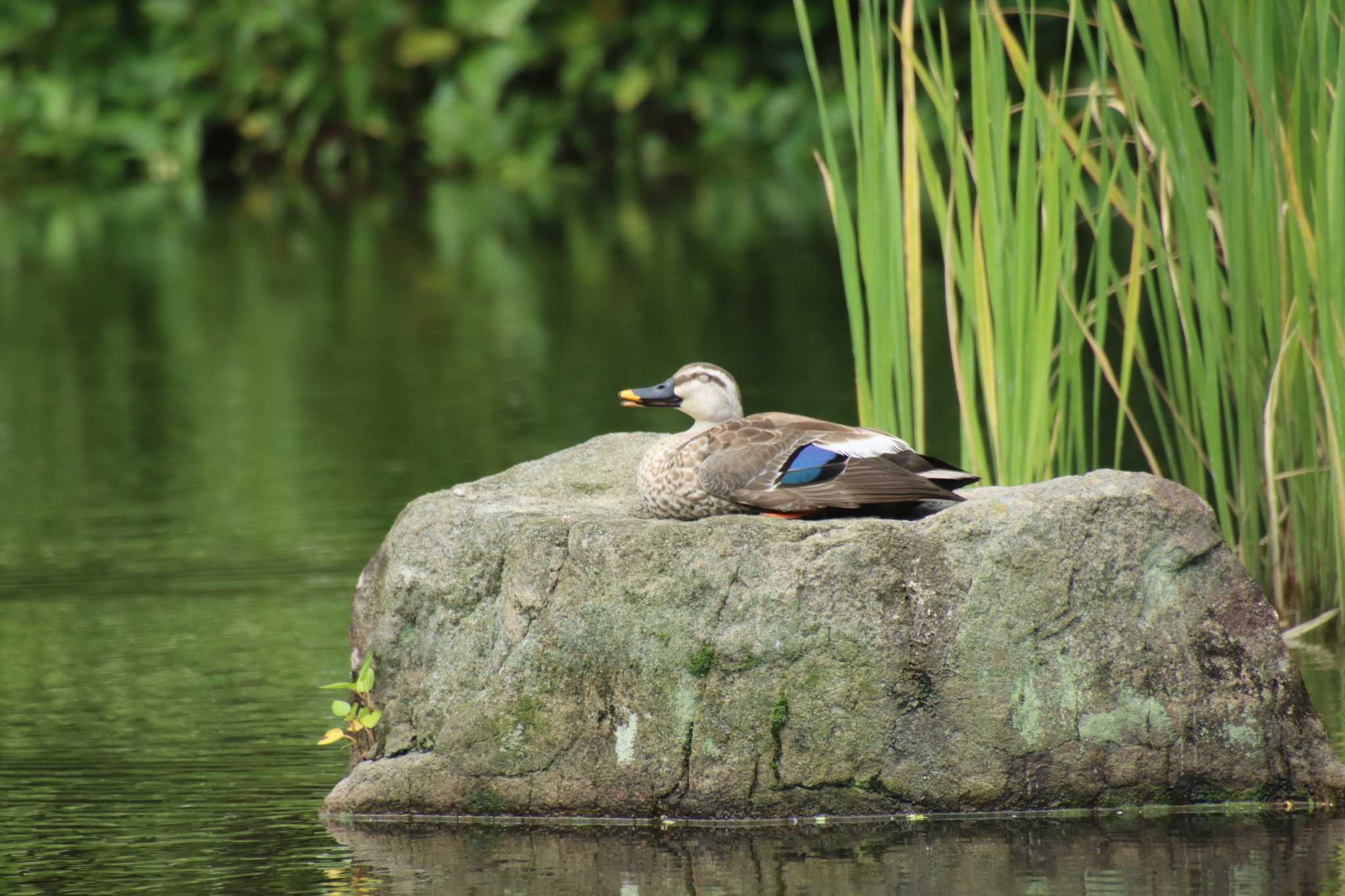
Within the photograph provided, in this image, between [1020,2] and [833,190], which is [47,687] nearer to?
[833,190]

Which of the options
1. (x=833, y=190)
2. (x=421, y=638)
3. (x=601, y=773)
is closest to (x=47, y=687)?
(x=421, y=638)

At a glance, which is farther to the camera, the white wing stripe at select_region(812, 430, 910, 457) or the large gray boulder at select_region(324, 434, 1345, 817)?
the white wing stripe at select_region(812, 430, 910, 457)

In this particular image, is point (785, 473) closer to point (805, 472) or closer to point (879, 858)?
point (805, 472)

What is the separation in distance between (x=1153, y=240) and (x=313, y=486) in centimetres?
372

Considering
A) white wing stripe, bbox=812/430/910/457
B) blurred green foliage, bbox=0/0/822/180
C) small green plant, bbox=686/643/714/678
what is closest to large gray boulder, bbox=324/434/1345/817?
small green plant, bbox=686/643/714/678

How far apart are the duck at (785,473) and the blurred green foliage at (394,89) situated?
689 inches

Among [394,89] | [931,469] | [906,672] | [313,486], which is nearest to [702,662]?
[906,672]

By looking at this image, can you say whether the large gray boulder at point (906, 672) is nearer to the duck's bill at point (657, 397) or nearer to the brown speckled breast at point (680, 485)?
the brown speckled breast at point (680, 485)

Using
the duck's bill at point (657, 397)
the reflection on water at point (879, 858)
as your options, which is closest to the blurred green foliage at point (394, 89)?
the duck's bill at point (657, 397)

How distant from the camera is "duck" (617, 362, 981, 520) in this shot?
3.82 metres

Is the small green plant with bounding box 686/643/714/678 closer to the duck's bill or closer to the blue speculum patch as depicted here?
the blue speculum patch

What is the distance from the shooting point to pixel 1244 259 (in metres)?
4.59

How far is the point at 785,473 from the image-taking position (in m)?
3.87

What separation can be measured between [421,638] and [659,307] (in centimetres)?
821
